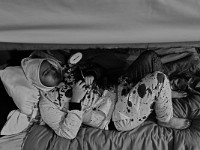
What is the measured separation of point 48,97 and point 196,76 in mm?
690

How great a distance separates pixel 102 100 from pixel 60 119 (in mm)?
195

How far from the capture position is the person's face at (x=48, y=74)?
1.04 m

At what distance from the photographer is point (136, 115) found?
1.06m

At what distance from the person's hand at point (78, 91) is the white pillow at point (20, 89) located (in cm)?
16

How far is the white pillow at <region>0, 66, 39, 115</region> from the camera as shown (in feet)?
3.48

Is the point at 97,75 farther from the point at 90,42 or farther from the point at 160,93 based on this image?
the point at 90,42

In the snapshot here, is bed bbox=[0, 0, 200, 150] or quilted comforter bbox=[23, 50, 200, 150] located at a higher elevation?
bed bbox=[0, 0, 200, 150]

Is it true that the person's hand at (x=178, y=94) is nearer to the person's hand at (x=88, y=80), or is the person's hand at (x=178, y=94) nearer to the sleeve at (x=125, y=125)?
the sleeve at (x=125, y=125)

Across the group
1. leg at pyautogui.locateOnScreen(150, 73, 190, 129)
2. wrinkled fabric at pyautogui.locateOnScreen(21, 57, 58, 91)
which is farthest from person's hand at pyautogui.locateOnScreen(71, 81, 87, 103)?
leg at pyautogui.locateOnScreen(150, 73, 190, 129)

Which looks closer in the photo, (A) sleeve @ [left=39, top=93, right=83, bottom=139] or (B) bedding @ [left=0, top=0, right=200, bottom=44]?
(B) bedding @ [left=0, top=0, right=200, bottom=44]

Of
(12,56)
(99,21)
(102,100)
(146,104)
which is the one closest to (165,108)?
(146,104)

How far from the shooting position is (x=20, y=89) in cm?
106

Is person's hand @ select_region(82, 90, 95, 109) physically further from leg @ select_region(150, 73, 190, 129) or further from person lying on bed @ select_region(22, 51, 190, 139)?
leg @ select_region(150, 73, 190, 129)

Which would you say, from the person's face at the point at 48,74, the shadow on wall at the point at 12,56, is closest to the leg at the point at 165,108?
the person's face at the point at 48,74
